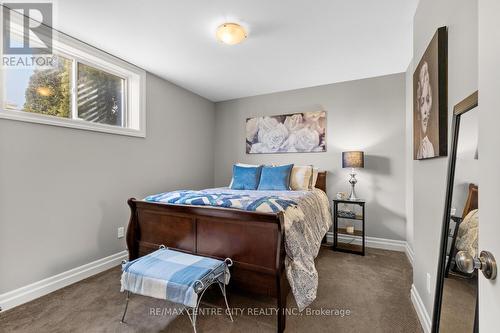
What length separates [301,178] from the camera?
314 cm

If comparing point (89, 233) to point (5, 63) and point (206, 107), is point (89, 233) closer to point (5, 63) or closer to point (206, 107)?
point (5, 63)

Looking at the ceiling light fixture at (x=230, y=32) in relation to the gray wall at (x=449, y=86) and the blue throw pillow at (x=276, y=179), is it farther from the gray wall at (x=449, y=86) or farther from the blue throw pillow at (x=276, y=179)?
the blue throw pillow at (x=276, y=179)

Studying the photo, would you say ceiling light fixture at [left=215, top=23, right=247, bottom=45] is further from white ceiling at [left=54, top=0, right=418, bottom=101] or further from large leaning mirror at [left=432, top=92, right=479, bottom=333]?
large leaning mirror at [left=432, top=92, right=479, bottom=333]

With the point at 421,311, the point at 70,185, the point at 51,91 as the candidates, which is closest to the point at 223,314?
the point at 421,311

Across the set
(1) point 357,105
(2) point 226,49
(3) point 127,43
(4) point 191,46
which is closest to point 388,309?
(1) point 357,105

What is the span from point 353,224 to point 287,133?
67.4 inches

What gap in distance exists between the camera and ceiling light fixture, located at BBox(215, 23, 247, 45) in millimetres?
1986

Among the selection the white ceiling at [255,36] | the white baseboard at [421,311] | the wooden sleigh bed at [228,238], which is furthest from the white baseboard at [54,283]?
the white baseboard at [421,311]

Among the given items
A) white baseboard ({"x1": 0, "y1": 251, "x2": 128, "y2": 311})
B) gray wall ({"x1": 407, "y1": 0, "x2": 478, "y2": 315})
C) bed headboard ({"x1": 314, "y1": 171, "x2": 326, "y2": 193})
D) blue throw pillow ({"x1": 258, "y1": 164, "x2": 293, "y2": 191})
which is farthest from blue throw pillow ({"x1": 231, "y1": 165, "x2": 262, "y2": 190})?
gray wall ({"x1": 407, "y1": 0, "x2": 478, "y2": 315})

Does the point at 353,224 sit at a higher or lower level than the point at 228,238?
lower

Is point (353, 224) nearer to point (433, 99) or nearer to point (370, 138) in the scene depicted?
point (370, 138)

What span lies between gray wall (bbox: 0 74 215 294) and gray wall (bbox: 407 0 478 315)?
117 inches

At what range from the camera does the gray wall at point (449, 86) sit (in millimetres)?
1044

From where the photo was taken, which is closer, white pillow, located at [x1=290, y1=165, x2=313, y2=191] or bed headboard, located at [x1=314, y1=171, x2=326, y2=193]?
white pillow, located at [x1=290, y1=165, x2=313, y2=191]
